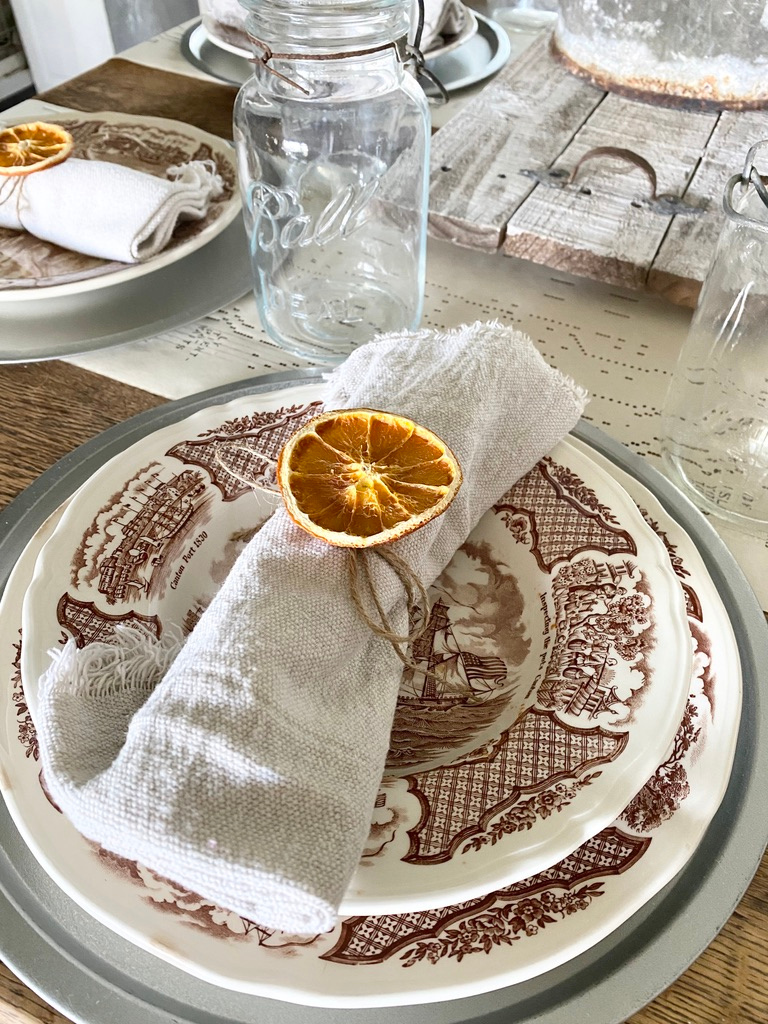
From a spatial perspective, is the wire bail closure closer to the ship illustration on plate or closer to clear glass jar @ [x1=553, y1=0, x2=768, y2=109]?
the ship illustration on plate

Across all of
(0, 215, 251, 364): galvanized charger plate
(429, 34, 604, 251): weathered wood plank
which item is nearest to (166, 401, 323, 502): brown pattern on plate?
(0, 215, 251, 364): galvanized charger plate

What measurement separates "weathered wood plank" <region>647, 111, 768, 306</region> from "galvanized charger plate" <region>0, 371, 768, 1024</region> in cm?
42

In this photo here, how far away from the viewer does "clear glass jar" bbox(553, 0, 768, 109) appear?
89 cm

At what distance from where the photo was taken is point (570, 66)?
1.01m

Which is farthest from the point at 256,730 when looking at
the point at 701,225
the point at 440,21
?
the point at 440,21

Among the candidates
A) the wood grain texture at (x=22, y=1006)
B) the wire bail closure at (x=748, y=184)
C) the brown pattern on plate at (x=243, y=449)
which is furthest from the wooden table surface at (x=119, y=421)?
the wire bail closure at (x=748, y=184)

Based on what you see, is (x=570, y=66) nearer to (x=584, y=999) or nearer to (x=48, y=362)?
(x=48, y=362)

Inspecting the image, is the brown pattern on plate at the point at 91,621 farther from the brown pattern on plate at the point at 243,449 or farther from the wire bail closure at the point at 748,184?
the wire bail closure at the point at 748,184

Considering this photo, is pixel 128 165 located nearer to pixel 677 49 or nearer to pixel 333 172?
pixel 333 172

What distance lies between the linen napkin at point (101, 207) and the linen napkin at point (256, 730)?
353 mm

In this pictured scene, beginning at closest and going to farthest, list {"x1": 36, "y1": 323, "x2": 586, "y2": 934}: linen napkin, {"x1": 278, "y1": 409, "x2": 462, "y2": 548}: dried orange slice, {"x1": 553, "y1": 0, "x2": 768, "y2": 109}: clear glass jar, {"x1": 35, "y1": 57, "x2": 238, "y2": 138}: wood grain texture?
{"x1": 36, "y1": 323, "x2": 586, "y2": 934}: linen napkin < {"x1": 278, "y1": 409, "x2": 462, "y2": 548}: dried orange slice < {"x1": 553, "y1": 0, "x2": 768, "y2": 109}: clear glass jar < {"x1": 35, "y1": 57, "x2": 238, "y2": 138}: wood grain texture

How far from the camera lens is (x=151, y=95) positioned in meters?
1.08

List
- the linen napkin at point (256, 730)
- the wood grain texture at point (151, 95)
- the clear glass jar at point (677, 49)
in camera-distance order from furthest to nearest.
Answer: the wood grain texture at point (151, 95) → the clear glass jar at point (677, 49) → the linen napkin at point (256, 730)

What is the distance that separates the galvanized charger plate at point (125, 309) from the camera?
2.24 ft
